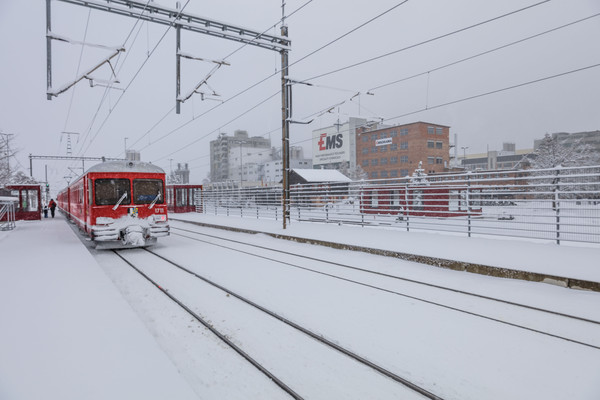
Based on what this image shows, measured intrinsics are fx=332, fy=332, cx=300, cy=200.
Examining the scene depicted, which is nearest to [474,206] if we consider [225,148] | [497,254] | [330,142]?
[497,254]

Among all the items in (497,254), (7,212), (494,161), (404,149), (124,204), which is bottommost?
(497,254)

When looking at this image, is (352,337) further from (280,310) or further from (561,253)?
(561,253)

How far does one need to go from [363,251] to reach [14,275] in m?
8.05

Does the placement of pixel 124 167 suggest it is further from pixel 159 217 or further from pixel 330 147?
pixel 330 147

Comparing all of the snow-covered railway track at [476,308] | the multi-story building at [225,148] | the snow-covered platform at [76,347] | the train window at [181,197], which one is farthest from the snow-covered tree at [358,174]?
the multi-story building at [225,148]

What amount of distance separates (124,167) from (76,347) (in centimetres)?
855

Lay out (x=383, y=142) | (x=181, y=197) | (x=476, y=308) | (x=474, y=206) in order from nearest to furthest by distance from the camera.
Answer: (x=476, y=308) → (x=474, y=206) → (x=181, y=197) → (x=383, y=142)

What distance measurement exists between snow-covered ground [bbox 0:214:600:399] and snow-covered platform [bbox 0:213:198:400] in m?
0.02

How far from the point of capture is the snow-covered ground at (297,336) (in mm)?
2852

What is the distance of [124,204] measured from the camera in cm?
1061

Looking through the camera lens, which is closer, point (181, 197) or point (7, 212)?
point (7, 212)

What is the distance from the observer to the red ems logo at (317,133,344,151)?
256ft

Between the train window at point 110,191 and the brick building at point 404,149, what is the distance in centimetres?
5711

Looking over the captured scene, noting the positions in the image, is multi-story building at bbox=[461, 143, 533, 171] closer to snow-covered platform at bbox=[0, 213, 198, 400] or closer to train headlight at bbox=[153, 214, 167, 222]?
train headlight at bbox=[153, 214, 167, 222]
